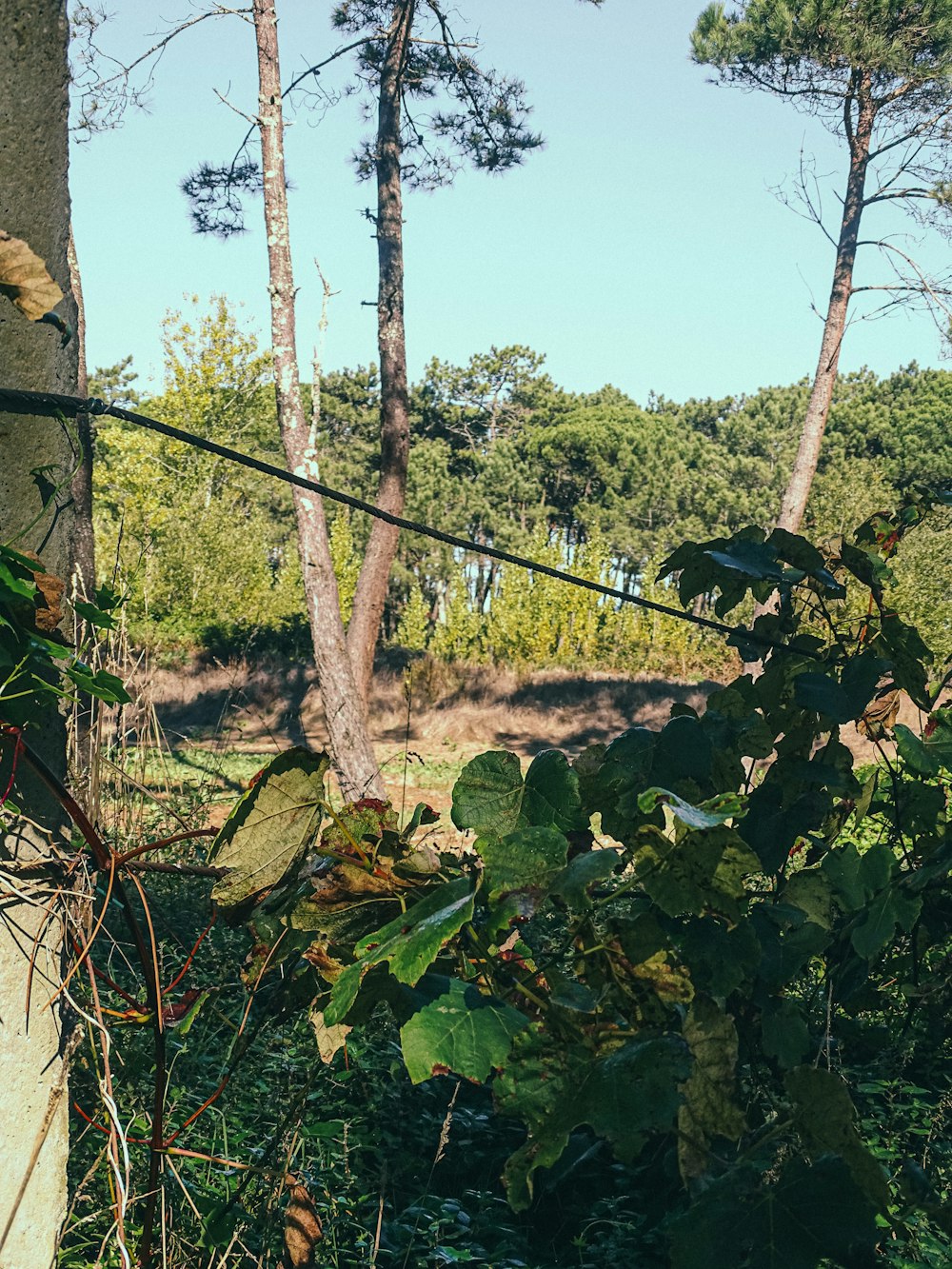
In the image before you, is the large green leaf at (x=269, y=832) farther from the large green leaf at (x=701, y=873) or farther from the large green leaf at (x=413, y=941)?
the large green leaf at (x=701, y=873)

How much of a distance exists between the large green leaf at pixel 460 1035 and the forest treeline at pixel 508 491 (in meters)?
16.2

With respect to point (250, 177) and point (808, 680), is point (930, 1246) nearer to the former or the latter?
point (808, 680)

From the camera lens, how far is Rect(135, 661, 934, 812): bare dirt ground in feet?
42.0

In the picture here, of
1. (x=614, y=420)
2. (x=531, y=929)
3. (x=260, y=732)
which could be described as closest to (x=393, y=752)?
(x=260, y=732)

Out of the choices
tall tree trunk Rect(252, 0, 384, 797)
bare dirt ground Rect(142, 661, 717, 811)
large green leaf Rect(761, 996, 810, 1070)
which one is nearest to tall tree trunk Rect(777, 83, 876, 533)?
bare dirt ground Rect(142, 661, 717, 811)

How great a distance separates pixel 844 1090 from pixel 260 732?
1229 cm

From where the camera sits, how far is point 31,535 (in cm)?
126

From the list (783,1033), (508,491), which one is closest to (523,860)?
(783,1033)

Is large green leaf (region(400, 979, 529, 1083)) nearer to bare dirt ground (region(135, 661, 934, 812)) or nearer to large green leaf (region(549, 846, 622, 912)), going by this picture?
large green leaf (region(549, 846, 622, 912))

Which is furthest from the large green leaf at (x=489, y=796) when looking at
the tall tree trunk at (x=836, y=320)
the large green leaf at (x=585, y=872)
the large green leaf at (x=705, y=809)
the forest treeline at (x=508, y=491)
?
the forest treeline at (x=508, y=491)

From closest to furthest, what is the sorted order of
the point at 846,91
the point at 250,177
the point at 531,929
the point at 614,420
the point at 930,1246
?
1. the point at 930,1246
2. the point at 531,929
3. the point at 250,177
4. the point at 846,91
5. the point at 614,420

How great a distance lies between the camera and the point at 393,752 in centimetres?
1147

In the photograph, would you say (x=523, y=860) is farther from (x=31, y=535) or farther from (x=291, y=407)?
(x=291, y=407)

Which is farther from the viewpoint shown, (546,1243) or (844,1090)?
(546,1243)
